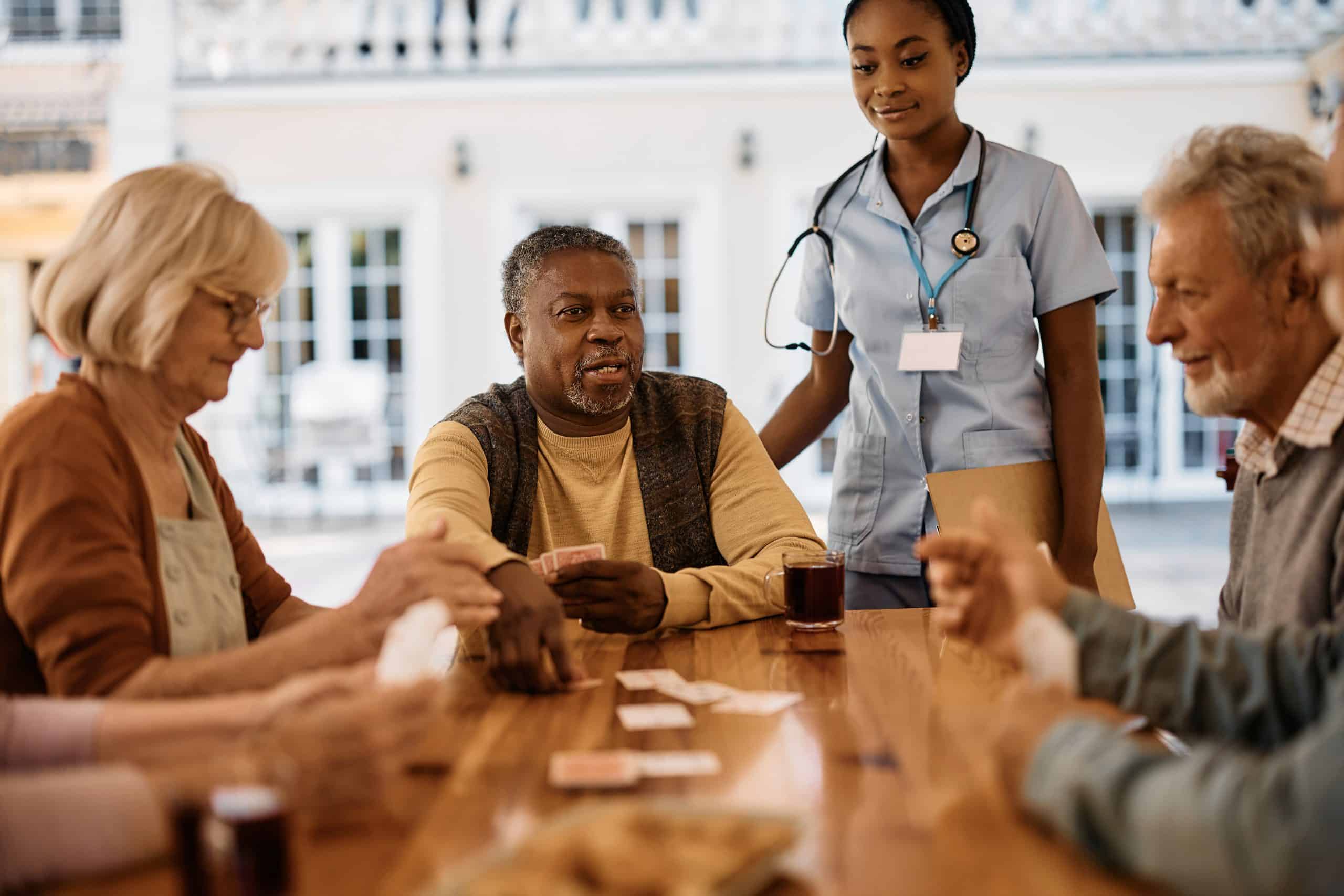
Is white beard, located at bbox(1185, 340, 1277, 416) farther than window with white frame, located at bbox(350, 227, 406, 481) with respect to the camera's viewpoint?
No

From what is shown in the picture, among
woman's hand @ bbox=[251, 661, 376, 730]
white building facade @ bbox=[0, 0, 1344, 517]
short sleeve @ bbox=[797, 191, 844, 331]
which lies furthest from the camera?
white building facade @ bbox=[0, 0, 1344, 517]

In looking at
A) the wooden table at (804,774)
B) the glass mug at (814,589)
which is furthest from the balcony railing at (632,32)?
the wooden table at (804,774)

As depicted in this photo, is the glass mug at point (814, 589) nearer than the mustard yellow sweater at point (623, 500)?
Yes

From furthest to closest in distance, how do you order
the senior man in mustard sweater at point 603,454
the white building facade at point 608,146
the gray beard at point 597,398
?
the white building facade at point 608,146 → the gray beard at point 597,398 → the senior man in mustard sweater at point 603,454

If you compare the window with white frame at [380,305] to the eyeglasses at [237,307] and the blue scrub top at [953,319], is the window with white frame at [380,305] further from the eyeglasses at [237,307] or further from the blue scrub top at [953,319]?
the eyeglasses at [237,307]

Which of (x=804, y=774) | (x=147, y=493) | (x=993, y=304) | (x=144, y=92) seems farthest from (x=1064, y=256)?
(x=144, y=92)

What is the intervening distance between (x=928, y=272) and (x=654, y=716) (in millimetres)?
1385

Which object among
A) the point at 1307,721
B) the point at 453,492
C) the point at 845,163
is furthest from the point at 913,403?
the point at 845,163

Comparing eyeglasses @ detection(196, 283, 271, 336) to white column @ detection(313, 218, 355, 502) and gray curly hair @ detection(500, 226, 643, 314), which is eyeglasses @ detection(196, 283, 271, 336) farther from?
white column @ detection(313, 218, 355, 502)

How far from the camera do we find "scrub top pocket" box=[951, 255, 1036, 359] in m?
2.47

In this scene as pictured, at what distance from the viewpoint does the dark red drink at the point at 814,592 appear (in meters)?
1.95

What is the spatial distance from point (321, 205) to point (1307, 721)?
9804 mm

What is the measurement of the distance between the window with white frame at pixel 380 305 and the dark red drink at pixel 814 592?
8885 millimetres

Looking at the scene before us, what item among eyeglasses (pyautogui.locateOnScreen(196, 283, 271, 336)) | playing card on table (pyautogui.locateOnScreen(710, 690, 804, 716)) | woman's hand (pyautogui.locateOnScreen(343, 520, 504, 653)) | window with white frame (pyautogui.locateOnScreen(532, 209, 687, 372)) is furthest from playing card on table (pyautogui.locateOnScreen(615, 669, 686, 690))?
window with white frame (pyautogui.locateOnScreen(532, 209, 687, 372))
